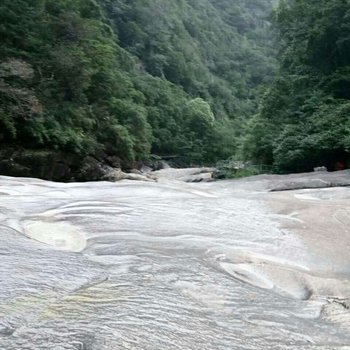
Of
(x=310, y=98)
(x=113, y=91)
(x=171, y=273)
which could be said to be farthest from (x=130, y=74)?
(x=171, y=273)

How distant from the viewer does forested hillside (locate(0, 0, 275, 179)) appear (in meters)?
17.5

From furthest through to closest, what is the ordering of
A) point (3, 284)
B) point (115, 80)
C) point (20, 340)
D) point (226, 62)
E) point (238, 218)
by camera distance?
point (226, 62) < point (115, 80) < point (238, 218) < point (3, 284) < point (20, 340)

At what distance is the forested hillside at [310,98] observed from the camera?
1585 centimetres

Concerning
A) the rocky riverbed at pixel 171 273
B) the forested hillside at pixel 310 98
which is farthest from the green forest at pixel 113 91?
the rocky riverbed at pixel 171 273

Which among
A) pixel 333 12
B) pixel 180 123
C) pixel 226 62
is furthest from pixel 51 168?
pixel 226 62

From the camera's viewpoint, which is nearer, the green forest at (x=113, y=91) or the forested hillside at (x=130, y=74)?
the green forest at (x=113, y=91)

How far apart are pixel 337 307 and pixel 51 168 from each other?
1427 centimetres

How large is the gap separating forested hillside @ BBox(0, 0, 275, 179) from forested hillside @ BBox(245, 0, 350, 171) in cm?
477

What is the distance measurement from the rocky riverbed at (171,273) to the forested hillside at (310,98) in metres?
8.83

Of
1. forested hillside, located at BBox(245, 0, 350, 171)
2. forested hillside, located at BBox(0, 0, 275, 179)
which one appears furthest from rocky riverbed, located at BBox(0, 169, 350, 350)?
forested hillside, located at BBox(0, 0, 275, 179)

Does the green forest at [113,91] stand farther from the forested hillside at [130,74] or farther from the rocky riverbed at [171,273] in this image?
the rocky riverbed at [171,273]

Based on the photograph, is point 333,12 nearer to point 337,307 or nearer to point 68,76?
point 68,76

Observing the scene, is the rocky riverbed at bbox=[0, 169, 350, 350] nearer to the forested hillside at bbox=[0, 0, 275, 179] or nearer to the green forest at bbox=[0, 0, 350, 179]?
the green forest at bbox=[0, 0, 350, 179]

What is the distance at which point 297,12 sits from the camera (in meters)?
21.1
